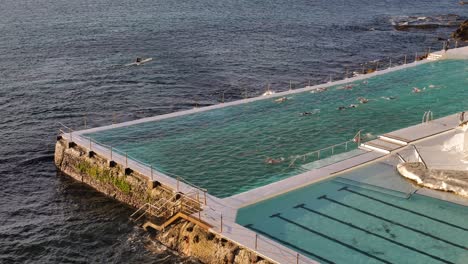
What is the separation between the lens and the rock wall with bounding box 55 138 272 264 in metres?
26.7

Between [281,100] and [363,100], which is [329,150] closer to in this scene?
[281,100]

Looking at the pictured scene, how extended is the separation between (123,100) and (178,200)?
95.5 feet

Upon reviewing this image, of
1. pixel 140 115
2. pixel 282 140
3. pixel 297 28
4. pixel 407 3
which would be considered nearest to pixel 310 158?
pixel 282 140

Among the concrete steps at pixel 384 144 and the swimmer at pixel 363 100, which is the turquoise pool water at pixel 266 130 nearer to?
the swimmer at pixel 363 100

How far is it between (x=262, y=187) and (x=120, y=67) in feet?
138

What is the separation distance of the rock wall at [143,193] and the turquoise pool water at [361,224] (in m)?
2.02

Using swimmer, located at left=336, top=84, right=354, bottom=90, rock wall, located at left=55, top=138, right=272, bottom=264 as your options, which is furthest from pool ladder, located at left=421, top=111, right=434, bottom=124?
rock wall, located at left=55, top=138, right=272, bottom=264

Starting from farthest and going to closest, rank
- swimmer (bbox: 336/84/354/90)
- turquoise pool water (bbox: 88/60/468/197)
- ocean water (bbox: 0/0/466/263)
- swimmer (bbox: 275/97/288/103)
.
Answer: swimmer (bbox: 336/84/354/90) < swimmer (bbox: 275/97/288/103) < turquoise pool water (bbox: 88/60/468/197) < ocean water (bbox: 0/0/466/263)

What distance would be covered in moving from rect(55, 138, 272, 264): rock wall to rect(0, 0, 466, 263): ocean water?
32.2 inches

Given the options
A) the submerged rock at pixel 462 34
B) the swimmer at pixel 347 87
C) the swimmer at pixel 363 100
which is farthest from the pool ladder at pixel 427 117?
the submerged rock at pixel 462 34

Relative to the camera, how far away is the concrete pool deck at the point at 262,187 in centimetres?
2598

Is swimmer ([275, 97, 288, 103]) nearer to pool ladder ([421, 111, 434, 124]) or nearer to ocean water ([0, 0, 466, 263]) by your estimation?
ocean water ([0, 0, 466, 263])

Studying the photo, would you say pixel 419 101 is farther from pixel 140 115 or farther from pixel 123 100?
pixel 123 100

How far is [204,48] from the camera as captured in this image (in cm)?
8012
